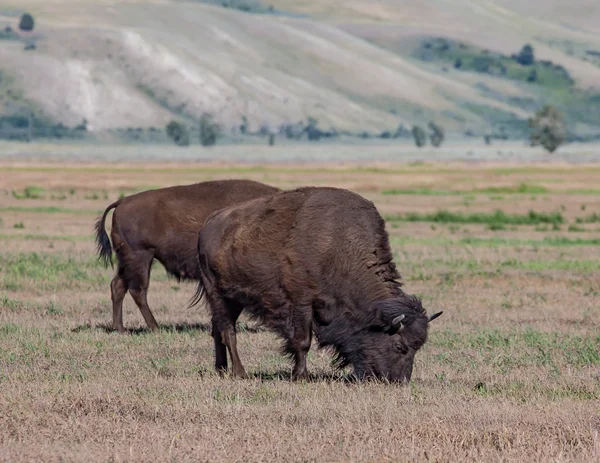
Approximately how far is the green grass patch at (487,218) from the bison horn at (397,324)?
27736mm

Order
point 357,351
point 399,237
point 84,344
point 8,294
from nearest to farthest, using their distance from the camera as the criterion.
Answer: point 357,351, point 84,344, point 8,294, point 399,237

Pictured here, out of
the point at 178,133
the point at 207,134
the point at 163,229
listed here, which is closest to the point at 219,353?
the point at 163,229

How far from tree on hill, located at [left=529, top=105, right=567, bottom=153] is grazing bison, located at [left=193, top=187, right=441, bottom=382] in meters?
152

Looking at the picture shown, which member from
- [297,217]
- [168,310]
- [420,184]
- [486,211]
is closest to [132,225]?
[168,310]

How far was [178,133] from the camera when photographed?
190125 mm

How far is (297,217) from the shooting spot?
1180cm

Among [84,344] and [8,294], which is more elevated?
[84,344]

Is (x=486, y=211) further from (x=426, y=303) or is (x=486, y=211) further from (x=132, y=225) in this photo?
(x=132, y=225)

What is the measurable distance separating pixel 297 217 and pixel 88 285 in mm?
9299

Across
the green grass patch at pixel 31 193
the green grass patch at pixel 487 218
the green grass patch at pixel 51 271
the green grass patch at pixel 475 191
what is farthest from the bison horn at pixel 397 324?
the green grass patch at pixel 475 191

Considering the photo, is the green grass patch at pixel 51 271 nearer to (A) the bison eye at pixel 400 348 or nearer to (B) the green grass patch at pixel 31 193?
(A) the bison eye at pixel 400 348

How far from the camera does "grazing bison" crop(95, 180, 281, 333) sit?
15.5m

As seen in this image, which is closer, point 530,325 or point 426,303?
point 530,325

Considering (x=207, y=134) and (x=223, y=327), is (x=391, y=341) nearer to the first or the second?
(x=223, y=327)
